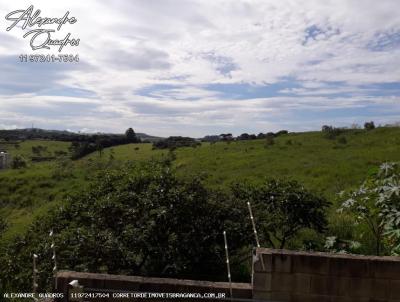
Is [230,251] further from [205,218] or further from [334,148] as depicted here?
→ [334,148]

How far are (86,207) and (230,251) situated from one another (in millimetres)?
2593

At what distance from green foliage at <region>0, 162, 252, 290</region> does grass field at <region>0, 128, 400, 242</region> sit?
709 centimetres

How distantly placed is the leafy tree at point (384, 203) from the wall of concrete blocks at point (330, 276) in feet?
2.55

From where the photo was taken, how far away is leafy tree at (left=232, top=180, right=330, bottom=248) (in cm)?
820

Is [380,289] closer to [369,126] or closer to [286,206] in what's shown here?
[286,206]

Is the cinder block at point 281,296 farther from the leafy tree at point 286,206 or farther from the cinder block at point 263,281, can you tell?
the leafy tree at point 286,206

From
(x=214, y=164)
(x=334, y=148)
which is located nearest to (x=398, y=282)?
(x=214, y=164)

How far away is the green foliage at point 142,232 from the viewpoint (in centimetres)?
658

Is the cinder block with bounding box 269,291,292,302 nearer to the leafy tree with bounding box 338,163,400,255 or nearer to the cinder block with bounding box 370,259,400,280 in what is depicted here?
the cinder block with bounding box 370,259,400,280

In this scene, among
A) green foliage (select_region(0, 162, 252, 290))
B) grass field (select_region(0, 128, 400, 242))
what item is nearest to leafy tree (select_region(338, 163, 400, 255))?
green foliage (select_region(0, 162, 252, 290))

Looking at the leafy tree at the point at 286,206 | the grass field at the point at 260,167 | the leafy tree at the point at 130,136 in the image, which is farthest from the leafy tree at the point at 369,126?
the leafy tree at the point at 130,136

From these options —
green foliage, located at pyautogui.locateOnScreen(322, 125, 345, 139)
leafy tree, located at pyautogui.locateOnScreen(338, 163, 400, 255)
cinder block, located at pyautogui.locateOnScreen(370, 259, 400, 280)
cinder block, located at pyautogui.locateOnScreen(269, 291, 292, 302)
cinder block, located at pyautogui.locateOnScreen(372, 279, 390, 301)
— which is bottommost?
cinder block, located at pyautogui.locateOnScreen(269, 291, 292, 302)

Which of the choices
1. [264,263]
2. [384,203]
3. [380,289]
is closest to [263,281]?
[264,263]

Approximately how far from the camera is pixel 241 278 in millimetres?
7703
